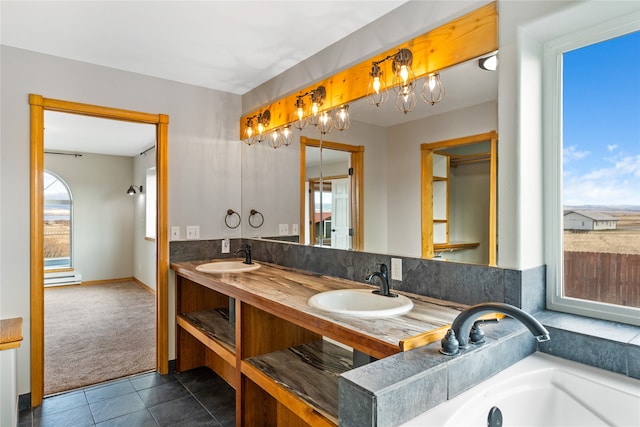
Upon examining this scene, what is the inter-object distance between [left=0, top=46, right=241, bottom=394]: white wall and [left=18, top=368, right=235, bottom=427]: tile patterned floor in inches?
10.0

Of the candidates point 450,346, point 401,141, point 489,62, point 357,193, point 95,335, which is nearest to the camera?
point 450,346

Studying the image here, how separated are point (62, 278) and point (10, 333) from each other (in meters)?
5.02

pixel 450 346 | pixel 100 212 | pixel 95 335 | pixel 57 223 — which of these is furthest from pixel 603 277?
pixel 57 223

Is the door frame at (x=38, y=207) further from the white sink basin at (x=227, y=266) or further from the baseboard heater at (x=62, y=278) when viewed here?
the baseboard heater at (x=62, y=278)

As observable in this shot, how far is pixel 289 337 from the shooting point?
2207mm

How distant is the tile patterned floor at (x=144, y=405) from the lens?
2283mm

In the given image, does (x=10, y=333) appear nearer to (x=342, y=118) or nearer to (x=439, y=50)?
(x=342, y=118)

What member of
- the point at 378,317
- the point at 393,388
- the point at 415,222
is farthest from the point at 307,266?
the point at 393,388

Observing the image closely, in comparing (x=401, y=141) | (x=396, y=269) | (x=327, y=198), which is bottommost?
(x=396, y=269)

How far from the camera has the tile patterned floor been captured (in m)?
2.28

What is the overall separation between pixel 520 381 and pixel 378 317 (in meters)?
0.52

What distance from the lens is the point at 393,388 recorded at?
3.17 ft

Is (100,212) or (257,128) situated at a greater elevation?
(257,128)

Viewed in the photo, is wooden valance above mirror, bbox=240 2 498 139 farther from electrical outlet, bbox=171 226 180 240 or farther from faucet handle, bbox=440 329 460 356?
electrical outlet, bbox=171 226 180 240
